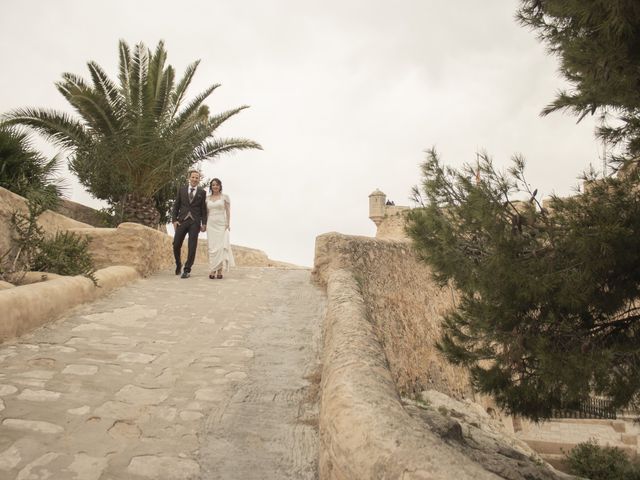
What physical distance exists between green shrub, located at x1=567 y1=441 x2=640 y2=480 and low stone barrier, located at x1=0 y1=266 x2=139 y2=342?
9.34 m

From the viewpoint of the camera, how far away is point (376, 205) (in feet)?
96.7

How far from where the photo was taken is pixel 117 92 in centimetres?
1164

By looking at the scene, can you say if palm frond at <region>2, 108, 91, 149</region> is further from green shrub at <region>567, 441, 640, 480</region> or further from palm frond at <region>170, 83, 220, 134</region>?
green shrub at <region>567, 441, 640, 480</region>

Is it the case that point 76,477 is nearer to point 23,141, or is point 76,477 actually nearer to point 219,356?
point 219,356

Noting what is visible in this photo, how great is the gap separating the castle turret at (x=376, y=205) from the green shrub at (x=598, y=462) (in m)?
19.2

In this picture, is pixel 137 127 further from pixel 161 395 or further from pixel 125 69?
pixel 161 395

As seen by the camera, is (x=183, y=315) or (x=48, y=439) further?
(x=183, y=315)

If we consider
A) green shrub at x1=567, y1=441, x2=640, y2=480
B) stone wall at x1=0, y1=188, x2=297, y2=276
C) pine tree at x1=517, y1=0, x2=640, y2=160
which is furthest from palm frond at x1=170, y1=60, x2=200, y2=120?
green shrub at x1=567, y1=441, x2=640, y2=480

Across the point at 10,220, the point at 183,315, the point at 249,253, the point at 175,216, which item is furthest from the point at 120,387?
the point at 249,253

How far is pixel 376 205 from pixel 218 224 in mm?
22452

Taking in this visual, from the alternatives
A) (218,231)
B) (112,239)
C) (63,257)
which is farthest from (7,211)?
(218,231)

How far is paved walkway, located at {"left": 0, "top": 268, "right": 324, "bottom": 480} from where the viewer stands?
7.68 feet

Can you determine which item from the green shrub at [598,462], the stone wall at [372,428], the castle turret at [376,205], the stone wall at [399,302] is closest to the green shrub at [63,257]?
the stone wall at [399,302]

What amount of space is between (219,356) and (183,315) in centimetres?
124
